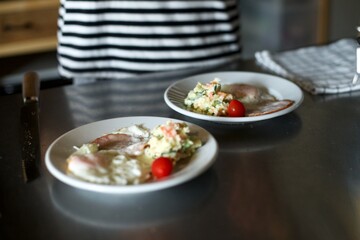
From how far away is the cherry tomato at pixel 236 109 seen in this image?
92 centimetres

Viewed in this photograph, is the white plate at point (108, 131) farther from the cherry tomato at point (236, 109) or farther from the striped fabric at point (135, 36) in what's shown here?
the striped fabric at point (135, 36)

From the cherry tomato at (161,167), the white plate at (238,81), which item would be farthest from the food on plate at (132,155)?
the white plate at (238,81)

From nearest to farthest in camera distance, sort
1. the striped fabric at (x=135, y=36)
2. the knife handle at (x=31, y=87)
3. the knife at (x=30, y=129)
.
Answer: the knife at (x=30, y=129)
the knife handle at (x=31, y=87)
the striped fabric at (x=135, y=36)

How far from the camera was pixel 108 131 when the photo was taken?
0.89m

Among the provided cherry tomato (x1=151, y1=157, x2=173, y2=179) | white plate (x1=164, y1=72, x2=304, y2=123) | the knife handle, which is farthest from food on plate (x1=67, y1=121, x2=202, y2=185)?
the knife handle

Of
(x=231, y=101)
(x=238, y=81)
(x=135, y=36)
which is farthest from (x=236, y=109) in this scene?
(x=135, y=36)

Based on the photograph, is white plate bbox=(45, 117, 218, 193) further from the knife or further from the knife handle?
the knife handle

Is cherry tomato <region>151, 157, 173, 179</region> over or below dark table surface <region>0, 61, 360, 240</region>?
over

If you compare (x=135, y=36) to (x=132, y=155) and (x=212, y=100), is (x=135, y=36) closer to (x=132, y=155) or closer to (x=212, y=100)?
(x=212, y=100)

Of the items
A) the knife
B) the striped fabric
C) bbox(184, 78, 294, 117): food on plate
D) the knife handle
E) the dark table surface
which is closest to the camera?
the dark table surface

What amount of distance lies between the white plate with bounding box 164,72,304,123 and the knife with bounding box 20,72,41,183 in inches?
9.3

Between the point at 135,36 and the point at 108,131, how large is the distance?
0.48 metres

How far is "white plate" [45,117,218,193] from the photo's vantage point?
0.69 metres

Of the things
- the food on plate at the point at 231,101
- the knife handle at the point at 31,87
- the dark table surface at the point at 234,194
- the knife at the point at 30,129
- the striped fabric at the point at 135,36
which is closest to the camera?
the dark table surface at the point at 234,194
